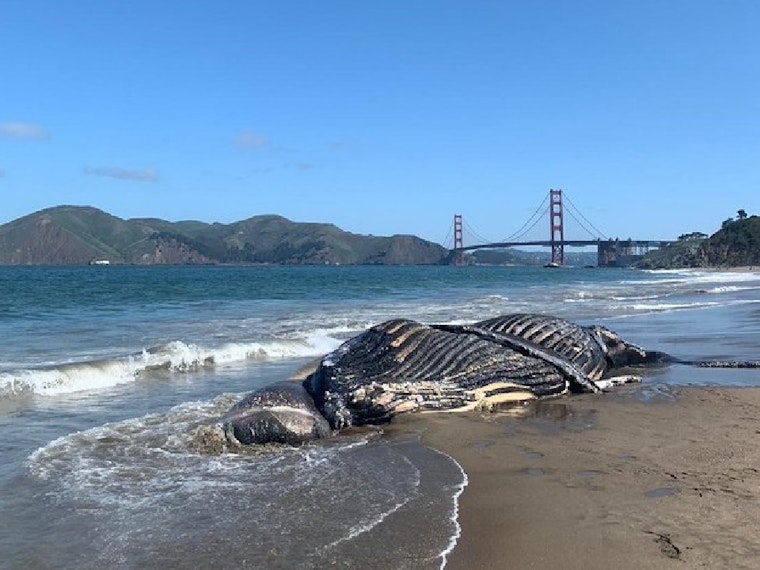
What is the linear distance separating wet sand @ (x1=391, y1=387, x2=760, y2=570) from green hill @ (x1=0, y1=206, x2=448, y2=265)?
151804 millimetres

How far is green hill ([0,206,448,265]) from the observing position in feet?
501

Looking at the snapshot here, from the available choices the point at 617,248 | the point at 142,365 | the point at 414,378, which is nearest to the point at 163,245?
the point at 617,248

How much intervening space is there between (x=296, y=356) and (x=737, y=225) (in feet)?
381

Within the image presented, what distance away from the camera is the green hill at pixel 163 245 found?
153 meters

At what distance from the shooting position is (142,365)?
1128 cm

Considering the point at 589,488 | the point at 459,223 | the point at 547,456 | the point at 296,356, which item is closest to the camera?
the point at 589,488

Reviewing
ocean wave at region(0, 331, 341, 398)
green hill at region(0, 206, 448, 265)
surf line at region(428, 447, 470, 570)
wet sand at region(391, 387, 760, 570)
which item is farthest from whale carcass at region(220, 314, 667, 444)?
green hill at region(0, 206, 448, 265)

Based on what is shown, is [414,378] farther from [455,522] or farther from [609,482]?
[455,522]

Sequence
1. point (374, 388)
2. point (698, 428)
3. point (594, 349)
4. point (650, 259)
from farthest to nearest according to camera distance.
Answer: point (650, 259) < point (594, 349) < point (374, 388) < point (698, 428)

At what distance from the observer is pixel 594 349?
883 centimetres

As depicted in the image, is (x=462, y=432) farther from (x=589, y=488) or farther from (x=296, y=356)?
(x=296, y=356)

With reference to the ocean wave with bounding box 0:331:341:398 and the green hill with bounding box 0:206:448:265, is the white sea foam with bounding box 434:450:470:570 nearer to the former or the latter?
the ocean wave with bounding box 0:331:341:398

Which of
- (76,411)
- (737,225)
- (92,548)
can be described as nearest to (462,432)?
(92,548)

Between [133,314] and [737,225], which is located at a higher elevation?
[737,225]
